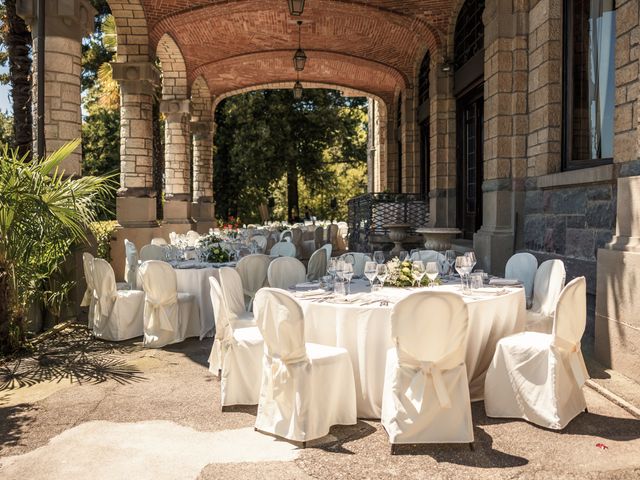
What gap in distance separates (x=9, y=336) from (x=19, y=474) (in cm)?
288

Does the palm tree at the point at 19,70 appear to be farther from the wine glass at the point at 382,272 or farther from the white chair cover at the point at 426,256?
the wine glass at the point at 382,272

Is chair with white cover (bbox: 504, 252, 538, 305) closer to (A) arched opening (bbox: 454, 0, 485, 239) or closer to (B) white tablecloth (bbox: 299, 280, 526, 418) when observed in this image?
(B) white tablecloth (bbox: 299, 280, 526, 418)

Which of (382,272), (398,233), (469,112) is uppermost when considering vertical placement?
(469,112)

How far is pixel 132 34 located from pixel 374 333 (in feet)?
31.1

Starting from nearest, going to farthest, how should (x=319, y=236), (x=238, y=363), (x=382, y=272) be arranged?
(x=238, y=363), (x=382, y=272), (x=319, y=236)

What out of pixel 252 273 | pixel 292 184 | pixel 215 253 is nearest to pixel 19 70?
pixel 215 253

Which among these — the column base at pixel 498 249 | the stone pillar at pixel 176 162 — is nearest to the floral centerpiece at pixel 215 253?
the column base at pixel 498 249

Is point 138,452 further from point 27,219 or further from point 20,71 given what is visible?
point 20,71

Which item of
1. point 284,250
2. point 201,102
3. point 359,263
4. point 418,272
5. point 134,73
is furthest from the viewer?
point 201,102

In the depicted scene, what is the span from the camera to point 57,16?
7328 mm

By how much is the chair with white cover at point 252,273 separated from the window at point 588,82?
3.83m

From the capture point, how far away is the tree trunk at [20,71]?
1001 cm

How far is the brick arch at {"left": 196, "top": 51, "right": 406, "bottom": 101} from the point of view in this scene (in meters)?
15.4

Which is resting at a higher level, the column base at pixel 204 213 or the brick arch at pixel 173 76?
the brick arch at pixel 173 76
